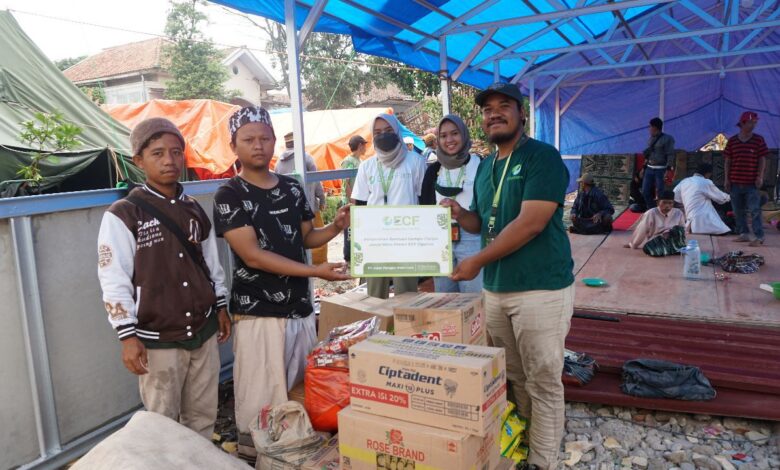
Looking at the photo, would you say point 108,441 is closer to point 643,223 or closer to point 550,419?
point 550,419

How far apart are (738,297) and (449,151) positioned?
3.87 metres

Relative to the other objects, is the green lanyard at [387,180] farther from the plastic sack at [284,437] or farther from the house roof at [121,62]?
the house roof at [121,62]

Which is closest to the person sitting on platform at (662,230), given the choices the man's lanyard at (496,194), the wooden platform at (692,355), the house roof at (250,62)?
the wooden platform at (692,355)

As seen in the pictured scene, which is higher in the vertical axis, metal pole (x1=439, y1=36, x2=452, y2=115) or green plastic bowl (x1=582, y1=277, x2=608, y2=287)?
metal pole (x1=439, y1=36, x2=452, y2=115)

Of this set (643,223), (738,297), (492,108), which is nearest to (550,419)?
(492,108)

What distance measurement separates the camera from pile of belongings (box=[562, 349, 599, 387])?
13.0 feet

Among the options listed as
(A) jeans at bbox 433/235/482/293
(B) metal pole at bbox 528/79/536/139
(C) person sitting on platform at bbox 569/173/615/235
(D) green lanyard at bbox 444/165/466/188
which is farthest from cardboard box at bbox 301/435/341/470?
(B) metal pole at bbox 528/79/536/139

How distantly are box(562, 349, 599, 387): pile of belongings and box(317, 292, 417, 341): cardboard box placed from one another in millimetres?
1354

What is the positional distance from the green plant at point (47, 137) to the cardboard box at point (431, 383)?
3772mm

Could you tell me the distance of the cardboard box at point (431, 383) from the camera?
2.08 meters

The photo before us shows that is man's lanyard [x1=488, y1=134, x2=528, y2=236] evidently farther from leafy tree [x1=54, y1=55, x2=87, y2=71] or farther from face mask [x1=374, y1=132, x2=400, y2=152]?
leafy tree [x1=54, y1=55, x2=87, y2=71]

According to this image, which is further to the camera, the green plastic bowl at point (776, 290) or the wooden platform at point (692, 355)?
the green plastic bowl at point (776, 290)

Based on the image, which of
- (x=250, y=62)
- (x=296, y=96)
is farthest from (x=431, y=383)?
(x=250, y=62)

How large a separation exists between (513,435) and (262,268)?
5.35 feet
